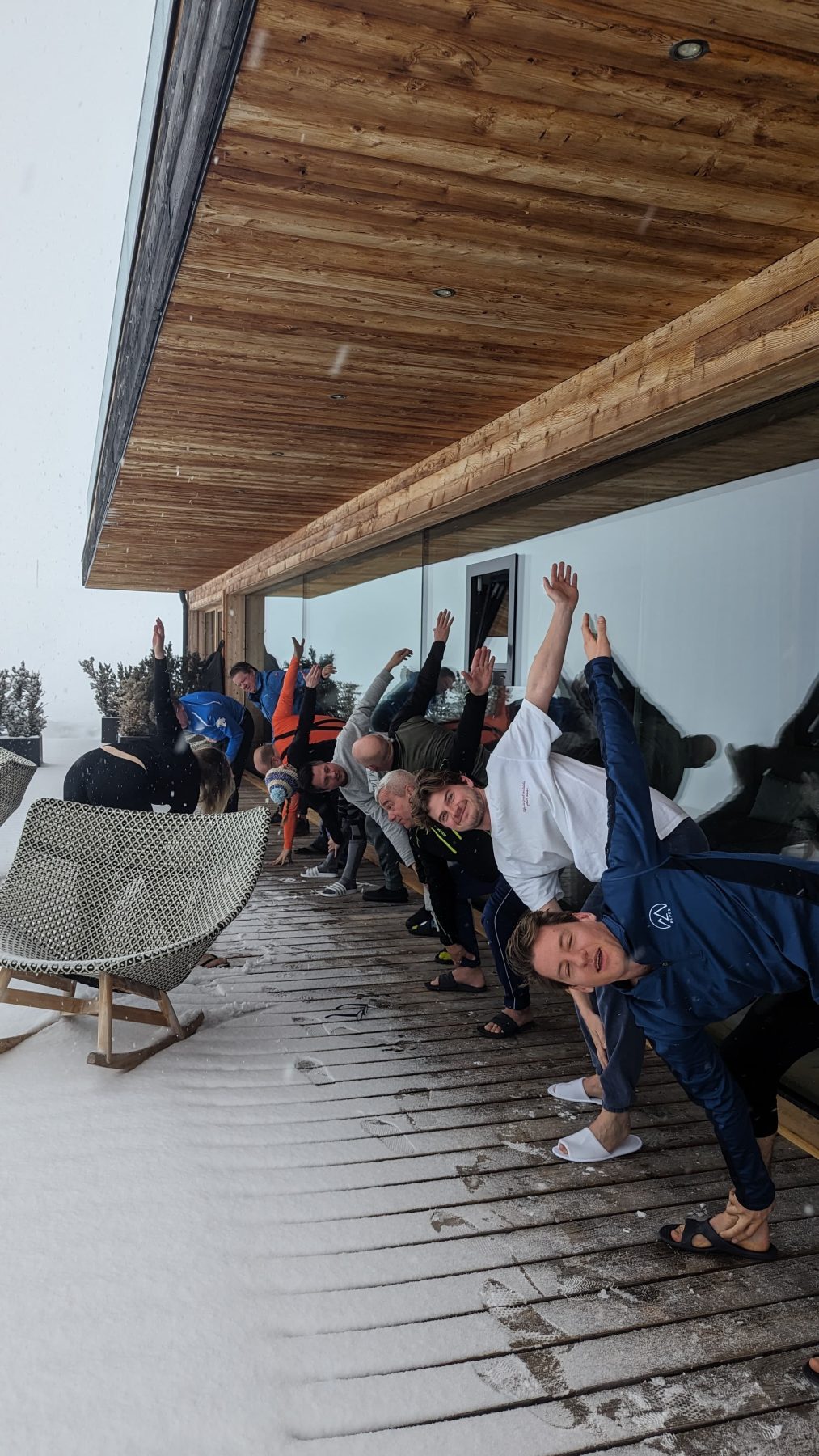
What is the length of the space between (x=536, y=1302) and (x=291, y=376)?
3.62 meters

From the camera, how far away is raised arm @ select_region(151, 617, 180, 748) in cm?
537

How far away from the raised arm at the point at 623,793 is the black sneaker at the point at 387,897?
3728 mm

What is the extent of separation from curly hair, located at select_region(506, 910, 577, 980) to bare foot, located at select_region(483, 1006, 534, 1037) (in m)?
1.26

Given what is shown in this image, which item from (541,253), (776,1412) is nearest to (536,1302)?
(776,1412)

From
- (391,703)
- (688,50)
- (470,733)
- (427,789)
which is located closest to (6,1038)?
(427,789)

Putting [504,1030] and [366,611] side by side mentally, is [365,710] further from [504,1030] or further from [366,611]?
[504,1030]

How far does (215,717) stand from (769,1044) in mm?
4410

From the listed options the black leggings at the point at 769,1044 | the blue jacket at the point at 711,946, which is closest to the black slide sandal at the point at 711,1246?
the blue jacket at the point at 711,946

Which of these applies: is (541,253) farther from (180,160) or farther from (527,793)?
(527,793)

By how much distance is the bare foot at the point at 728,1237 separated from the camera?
233cm

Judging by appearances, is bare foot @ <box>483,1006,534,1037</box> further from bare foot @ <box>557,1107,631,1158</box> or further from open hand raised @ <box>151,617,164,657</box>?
open hand raised @ <box>151,617,164,657</box>

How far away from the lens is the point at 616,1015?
2965mm

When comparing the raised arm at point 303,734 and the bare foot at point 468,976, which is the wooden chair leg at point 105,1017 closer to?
the bare foot at point 468,976

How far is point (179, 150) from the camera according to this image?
2.51m
